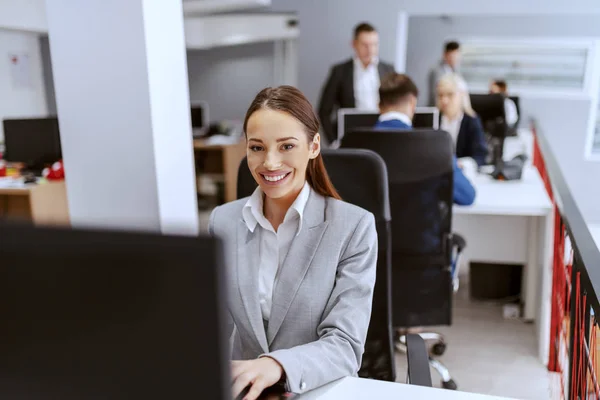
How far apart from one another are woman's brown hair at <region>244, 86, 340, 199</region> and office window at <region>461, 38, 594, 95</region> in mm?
5909

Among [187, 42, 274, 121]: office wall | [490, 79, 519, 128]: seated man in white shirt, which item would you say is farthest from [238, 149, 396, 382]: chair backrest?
[187, 42, 274, 121]: office wall

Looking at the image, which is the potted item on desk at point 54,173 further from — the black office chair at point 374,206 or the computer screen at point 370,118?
the black office chair at point 374,206

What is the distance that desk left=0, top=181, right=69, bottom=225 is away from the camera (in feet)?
13.5

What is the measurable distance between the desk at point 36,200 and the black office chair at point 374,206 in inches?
111

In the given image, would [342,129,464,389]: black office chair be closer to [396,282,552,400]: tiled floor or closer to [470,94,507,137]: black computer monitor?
[396,282,552,400]: tiled floor

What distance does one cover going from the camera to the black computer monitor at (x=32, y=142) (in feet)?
15.2

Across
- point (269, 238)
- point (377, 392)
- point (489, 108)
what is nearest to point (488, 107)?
point (489, 108)

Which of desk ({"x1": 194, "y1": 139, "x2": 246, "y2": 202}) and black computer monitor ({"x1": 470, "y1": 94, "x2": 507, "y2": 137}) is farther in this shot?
desk ({"x1": 194, "y1": 139, "x2": 246, "y2": 202})

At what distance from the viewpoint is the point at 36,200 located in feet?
13.6

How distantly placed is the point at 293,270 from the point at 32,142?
4.12 meters

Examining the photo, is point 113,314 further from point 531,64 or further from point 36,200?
point 531,64

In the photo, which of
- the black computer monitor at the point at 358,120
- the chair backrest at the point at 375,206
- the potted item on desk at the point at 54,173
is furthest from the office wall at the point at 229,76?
the chair backrest at the point at 375,206

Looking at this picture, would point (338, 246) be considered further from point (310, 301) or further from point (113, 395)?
point (113, 395)

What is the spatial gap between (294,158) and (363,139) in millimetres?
978
